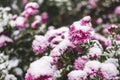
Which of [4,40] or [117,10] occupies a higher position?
[117,10]

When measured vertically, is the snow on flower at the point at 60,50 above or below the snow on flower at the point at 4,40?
below

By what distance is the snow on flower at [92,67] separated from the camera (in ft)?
8.97

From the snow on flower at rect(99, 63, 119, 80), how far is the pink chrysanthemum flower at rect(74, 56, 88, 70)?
0.25m

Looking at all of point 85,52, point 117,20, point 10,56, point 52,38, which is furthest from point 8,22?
point 117,20

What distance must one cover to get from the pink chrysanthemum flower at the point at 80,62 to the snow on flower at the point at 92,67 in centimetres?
18

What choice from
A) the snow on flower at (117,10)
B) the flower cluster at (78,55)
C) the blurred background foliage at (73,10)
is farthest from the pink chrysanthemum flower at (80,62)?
the snow on flower at (117,10)

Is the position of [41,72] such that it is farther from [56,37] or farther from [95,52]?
[56,37]

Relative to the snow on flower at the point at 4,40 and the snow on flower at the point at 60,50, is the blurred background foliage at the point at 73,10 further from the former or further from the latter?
the snow on flower at the point at 60,50

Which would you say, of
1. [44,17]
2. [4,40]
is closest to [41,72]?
[4,40]

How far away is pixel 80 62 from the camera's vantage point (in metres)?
3.01

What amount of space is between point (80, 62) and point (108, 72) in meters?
0.36

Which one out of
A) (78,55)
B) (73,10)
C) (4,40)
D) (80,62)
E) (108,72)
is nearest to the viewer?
(108,72)

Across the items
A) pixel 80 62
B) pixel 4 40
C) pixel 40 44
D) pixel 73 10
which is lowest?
pixel 80 62

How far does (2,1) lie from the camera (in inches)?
208
